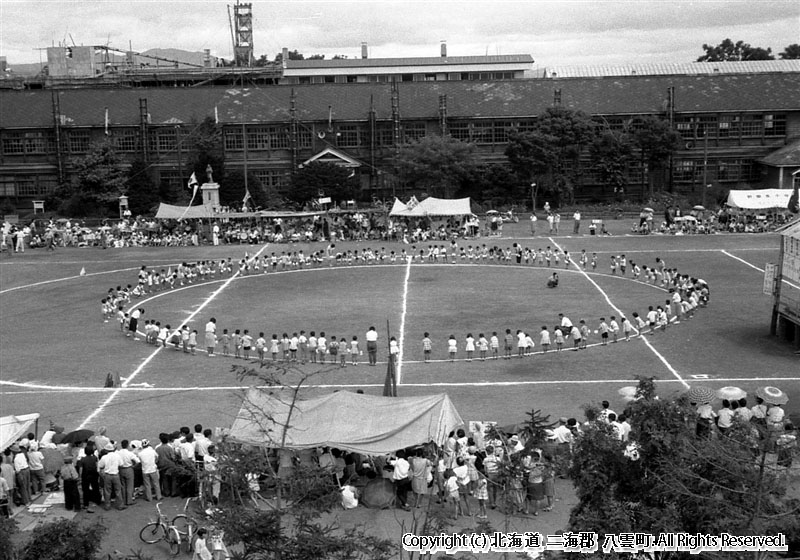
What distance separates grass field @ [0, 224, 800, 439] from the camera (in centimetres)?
2748

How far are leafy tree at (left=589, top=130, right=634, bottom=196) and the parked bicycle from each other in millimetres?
58111

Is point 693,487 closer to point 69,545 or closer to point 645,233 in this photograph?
point 69,545

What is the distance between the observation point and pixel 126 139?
3095 inches

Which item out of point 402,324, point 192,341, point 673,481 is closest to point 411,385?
point 402,324

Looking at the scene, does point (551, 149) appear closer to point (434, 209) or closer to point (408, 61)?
point (434, 209)

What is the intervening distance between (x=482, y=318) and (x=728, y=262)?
16.9 metres

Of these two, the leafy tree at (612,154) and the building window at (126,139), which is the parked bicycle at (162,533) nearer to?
the leafy tree at (612,154)

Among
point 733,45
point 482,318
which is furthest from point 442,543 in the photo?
point 733,45

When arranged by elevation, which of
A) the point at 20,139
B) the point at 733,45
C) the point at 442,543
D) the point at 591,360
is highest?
the point at 733,45

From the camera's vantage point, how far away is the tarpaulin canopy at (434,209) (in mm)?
60156

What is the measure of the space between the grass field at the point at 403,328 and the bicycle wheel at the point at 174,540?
696 cm

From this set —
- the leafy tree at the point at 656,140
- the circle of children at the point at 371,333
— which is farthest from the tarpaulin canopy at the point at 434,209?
the leafy tree at the point at 656,140

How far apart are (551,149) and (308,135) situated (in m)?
19.6

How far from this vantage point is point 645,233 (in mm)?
59281
